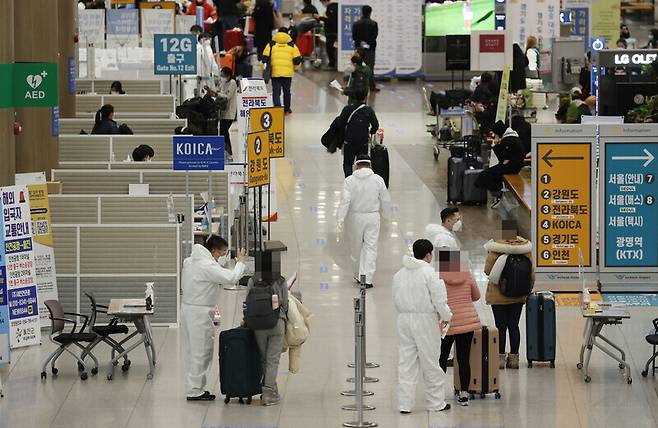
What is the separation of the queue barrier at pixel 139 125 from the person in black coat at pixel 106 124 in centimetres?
133

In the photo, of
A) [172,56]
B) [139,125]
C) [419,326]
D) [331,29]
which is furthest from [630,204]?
[331,29]

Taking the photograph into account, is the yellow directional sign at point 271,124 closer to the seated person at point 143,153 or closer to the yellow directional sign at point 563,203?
the seated person at point 143,153

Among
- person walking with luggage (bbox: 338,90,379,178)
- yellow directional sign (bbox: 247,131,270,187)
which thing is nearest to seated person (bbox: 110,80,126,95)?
person walking with luggage (bbox: 338,90,379,178)

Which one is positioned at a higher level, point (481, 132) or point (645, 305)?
point (481, 132)

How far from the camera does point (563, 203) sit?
A: 1911 centimetres

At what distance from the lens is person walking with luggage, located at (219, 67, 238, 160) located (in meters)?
29.4

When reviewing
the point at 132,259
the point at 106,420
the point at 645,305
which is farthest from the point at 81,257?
the point at 645,305

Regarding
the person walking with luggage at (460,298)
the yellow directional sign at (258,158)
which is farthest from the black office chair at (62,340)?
the yellow directional sign at (258,158)

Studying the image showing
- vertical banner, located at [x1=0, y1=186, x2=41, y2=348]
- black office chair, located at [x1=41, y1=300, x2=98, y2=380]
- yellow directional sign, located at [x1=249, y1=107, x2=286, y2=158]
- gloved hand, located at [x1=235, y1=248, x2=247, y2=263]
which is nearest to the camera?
black office chair, located at [x1=41, y1=300, x2=98, y2=380]

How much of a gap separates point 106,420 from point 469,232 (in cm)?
990

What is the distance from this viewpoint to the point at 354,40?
39.1 m

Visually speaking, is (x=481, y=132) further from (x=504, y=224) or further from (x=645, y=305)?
(x=504, y=224)

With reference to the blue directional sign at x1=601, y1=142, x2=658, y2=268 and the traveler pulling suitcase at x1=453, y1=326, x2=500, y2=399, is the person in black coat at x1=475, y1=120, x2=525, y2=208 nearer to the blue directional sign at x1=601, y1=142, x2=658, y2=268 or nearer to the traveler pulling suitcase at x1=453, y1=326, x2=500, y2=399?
the blue directional sign at x1=601, y1=142, x2=658, y2=268

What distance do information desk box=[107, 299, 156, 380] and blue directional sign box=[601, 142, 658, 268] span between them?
6.21 metres
